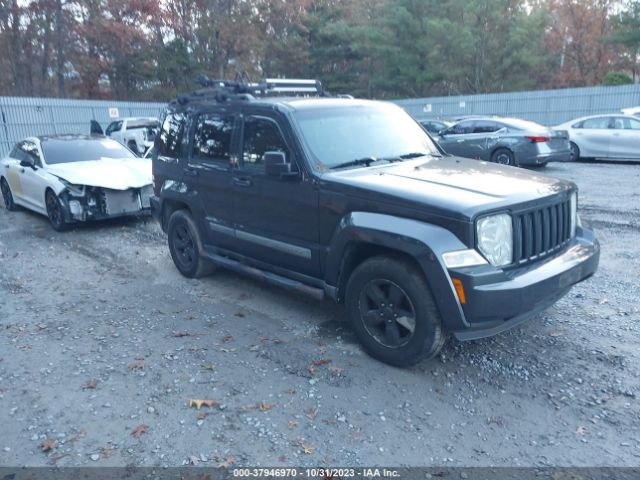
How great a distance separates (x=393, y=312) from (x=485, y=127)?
38.9 feet

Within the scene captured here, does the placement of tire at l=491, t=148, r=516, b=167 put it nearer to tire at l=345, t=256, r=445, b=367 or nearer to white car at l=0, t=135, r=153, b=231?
white car at l=0, t=135, r=153, b=231

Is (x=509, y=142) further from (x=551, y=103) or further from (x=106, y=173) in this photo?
(x=551, y=103)

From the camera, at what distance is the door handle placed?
532 cm

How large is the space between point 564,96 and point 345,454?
22.6 metres

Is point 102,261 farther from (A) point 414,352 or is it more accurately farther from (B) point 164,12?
(B) point 164,12

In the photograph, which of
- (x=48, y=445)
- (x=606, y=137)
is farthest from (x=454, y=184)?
(x=606, y=137)

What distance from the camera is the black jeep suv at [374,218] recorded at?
12.5ft

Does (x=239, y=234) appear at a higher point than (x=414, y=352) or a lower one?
higher

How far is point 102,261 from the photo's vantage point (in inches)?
300

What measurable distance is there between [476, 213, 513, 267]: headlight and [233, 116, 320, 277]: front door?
4.77ft

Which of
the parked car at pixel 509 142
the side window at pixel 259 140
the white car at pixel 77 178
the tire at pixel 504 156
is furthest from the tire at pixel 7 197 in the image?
the tire at pixel 504 156

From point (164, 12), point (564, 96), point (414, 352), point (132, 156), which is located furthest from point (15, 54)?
point (414, 352)

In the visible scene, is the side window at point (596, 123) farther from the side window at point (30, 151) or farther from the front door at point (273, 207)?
the side window at point (30, 151)

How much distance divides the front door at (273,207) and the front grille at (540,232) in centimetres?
163
